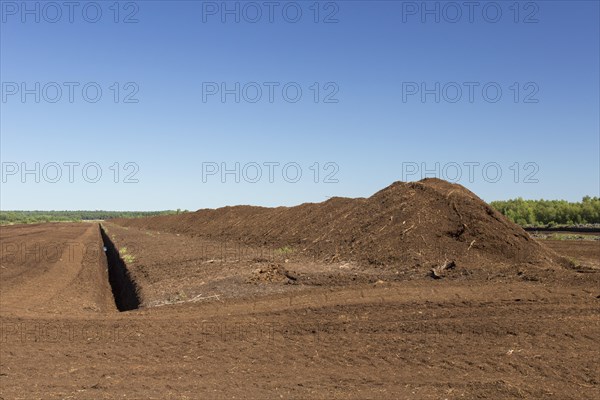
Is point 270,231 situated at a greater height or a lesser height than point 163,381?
greater

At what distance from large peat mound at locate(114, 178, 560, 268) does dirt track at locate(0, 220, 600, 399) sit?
1.72m

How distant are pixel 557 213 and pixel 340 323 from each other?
49.7m

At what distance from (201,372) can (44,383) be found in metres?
1.97

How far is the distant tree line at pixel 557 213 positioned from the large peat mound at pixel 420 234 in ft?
111

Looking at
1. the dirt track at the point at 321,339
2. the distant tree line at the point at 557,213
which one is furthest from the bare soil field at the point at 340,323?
the distant tree line at the point at 557,213

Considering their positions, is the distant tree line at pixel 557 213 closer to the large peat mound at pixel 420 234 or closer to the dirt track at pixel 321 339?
the large peat mound at pixel 420 234

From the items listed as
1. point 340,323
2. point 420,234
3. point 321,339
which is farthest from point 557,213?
point 321,339

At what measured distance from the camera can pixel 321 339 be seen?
8828 millimetres

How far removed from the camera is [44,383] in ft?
23.8

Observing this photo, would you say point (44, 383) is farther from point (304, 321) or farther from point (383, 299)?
point (383, 299)

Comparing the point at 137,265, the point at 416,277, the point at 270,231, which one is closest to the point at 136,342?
the point at 416,277

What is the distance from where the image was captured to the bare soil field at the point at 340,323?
7035 millimetres

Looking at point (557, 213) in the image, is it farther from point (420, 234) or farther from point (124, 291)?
point (124, 291)

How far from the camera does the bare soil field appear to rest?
7.04 metres
